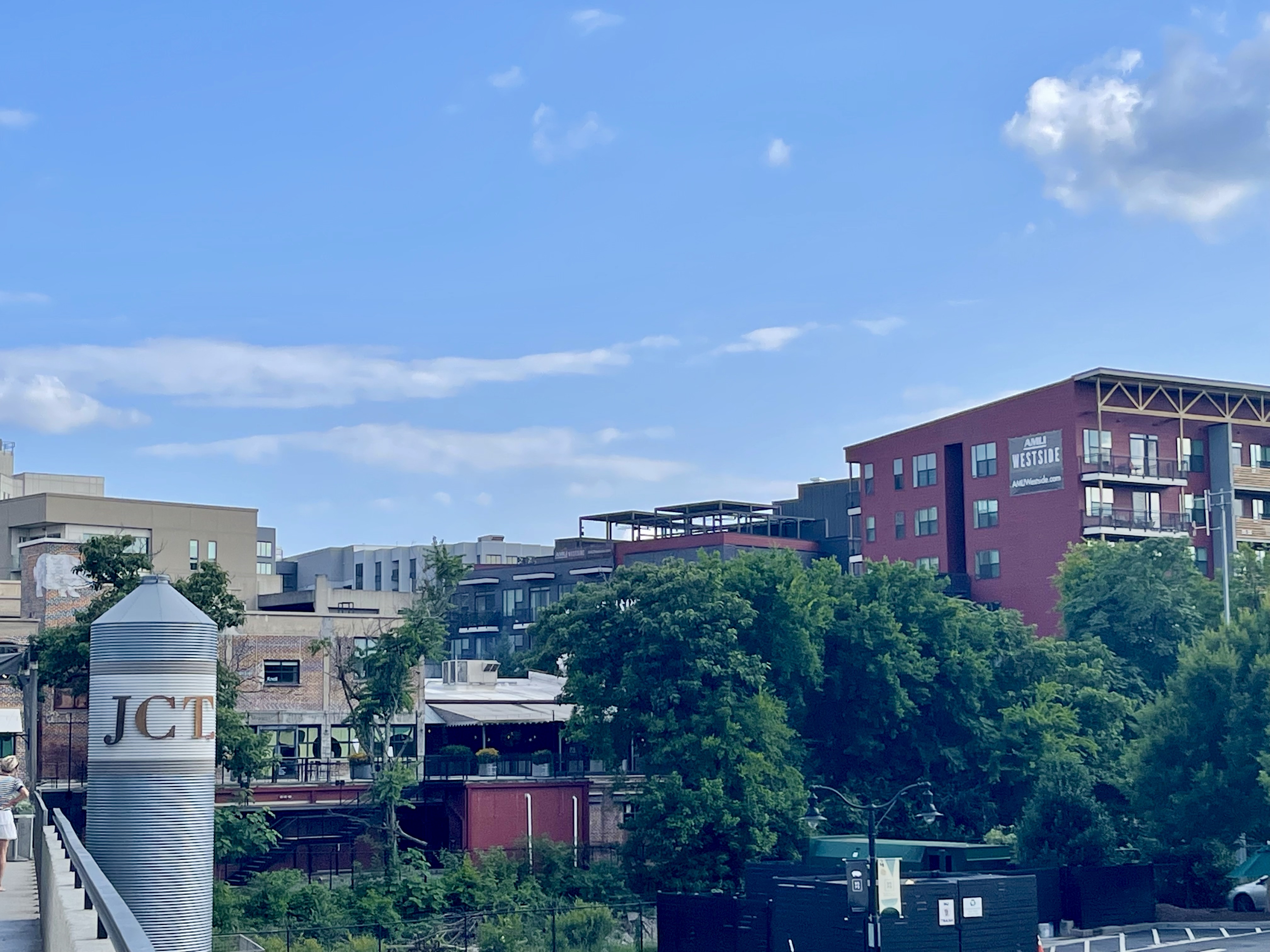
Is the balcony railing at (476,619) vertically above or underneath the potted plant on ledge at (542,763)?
above

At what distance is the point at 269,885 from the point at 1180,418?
57786 millimetres

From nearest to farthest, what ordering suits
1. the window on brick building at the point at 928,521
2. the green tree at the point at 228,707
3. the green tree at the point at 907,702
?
the green tree at the point at 228,707 < the green tree at the point at 907,702 < the window on brick building at the point at 928,521

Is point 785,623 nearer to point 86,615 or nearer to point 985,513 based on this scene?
point 86,615

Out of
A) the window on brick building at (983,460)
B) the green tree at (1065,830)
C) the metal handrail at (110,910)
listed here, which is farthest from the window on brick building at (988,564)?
the metal handrail at (110,910)

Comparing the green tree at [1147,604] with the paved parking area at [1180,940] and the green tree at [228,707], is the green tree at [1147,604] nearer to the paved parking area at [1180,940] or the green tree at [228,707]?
the paved parking area at [1180,940]

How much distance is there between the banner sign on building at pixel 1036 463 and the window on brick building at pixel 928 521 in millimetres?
5886

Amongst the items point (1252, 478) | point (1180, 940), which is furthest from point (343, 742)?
point (1252, 478)

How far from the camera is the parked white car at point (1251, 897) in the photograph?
55.8m

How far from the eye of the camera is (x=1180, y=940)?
5025 centimetres

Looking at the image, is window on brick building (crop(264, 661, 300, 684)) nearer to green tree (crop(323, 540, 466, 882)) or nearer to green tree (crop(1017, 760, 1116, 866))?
green tree (crop(323, 540, 466, 882))

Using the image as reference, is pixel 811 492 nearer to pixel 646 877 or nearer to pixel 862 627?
pixel 862 627

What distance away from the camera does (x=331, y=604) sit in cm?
9431

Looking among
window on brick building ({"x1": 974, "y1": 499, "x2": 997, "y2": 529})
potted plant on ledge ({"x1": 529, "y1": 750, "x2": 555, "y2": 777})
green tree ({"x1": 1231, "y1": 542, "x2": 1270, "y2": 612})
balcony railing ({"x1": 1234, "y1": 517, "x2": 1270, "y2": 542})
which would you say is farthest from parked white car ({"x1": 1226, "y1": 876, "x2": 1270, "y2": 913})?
window on brick building ({"x1": 974, "y1": 499, "x2": 997, "y2": 529})

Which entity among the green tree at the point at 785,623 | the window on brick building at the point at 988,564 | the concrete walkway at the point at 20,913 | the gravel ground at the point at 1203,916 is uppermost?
the window on brick building at the point at 988,564
